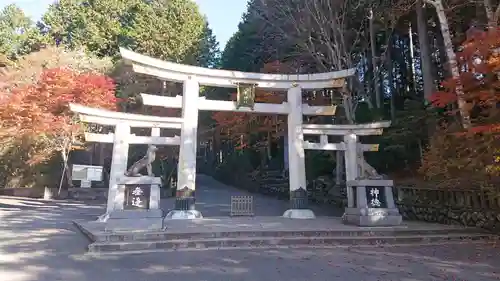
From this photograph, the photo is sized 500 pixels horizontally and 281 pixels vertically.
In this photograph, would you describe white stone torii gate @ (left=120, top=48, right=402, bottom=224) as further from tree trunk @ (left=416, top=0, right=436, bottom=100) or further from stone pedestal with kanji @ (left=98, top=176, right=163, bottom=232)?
tree trunk @ (left=416, top=0, right=436, bottom=100)

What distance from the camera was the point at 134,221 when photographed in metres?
8.32

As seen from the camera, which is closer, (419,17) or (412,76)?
(419,17)

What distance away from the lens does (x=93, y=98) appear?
1828cm

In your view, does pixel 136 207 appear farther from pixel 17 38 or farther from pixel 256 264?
pixel 17 38

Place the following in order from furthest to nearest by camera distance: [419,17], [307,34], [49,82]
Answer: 1. [49,82]
2. [307,34]
3. [419,17]

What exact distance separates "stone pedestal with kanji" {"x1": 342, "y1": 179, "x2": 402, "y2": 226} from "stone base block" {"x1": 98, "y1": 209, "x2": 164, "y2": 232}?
5255 mm

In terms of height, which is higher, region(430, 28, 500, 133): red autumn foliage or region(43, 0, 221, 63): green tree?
region(43, 0, 221, 63): green tree

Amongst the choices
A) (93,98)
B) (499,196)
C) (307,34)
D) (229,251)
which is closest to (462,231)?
(499,196)

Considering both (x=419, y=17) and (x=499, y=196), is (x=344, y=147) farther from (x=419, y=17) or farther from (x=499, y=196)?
(x=419, y=17)

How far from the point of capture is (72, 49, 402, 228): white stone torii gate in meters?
11.5

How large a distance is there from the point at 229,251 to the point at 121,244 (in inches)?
84.2

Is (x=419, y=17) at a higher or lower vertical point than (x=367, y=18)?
lower

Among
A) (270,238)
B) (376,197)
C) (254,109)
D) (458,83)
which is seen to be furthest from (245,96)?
(458,83)

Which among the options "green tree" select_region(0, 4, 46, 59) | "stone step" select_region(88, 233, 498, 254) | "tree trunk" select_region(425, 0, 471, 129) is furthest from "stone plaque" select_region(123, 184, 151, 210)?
"green tree" select_region(0, 4, 46, 59)
